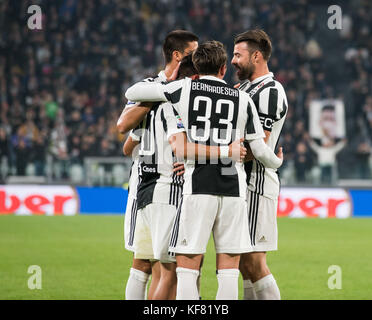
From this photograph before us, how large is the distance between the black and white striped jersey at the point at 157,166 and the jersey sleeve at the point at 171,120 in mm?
14

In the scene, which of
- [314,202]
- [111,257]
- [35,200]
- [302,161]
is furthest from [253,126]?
[302,161]

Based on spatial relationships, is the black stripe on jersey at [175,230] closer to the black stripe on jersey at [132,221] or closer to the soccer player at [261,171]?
the black stripe on jersey at [132,221]

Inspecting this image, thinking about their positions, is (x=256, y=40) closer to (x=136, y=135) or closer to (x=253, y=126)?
(x=253, y=126)

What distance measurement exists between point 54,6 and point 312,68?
810cm

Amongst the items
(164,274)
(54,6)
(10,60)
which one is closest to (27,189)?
(10,60)

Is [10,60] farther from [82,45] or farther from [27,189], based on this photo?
[27,189]

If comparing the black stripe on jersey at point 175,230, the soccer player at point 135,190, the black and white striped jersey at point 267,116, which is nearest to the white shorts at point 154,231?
the soccer player at point 135,190

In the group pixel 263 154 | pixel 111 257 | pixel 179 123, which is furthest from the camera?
pixel 111 257

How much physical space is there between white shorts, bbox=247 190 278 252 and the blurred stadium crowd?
1110 centimetres

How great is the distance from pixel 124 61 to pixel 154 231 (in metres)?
16.2

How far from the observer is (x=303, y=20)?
70.8 feet

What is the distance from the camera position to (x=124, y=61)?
20.4 m

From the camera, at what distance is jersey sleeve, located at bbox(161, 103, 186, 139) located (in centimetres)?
440

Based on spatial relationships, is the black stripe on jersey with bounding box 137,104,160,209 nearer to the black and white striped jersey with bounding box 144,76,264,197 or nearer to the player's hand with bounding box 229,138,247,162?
the black and white striped jersey with bounding box 144,76,264,197
